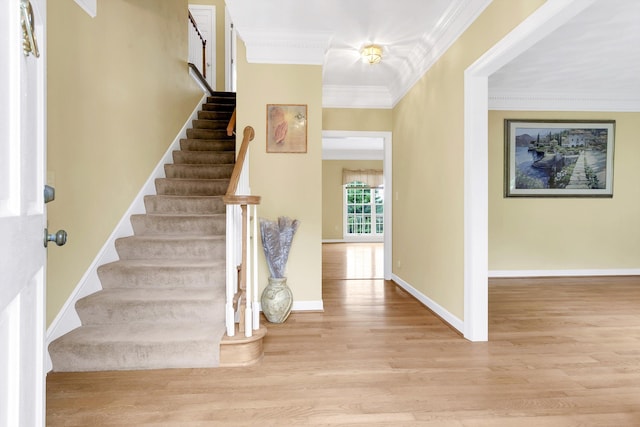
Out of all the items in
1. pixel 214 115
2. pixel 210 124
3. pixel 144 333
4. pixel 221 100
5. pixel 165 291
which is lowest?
pixel 144 333

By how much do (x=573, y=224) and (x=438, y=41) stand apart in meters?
3.56

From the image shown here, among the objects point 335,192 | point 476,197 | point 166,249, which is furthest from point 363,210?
point 166,249

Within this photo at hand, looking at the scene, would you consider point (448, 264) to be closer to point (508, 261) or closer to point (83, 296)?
Answer: point (508, 261)

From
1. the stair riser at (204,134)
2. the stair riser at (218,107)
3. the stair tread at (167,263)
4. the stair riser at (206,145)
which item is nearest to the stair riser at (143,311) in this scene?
the stair tread at (167,263)

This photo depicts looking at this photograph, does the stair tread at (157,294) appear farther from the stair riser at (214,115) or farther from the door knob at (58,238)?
the stair riser at (214,115)

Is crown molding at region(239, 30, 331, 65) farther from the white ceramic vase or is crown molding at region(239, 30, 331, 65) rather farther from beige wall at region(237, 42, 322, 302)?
the white ceramic vase

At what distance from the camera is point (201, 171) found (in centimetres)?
387

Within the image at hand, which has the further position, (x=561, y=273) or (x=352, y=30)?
(x=561, y=273)

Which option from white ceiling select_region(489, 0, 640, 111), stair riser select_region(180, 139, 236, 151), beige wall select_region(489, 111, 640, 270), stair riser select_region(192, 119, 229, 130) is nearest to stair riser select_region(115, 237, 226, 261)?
stair riser select_region(180, 139, 236, 151)

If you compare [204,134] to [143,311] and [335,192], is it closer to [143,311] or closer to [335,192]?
[143,311]

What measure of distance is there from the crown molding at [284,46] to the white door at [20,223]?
2588 mm

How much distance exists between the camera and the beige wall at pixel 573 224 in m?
4.86

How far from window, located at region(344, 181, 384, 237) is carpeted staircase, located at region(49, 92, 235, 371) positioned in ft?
21.9

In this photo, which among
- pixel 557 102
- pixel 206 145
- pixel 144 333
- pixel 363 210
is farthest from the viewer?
pixel 363 210
